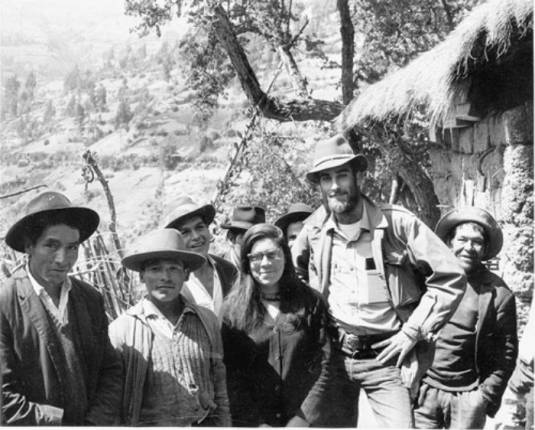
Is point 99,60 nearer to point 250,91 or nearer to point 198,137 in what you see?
point 198,137

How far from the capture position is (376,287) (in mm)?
2797

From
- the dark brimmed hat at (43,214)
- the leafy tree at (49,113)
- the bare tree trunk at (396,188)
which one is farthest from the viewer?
the leafy tree at (49,113)

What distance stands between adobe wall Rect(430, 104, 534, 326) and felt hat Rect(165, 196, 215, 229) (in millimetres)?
2142

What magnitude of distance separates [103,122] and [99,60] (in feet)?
102

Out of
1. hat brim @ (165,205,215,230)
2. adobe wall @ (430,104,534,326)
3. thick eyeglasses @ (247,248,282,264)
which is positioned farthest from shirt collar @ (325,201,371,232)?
adobe wall @ (430,104,534,326)

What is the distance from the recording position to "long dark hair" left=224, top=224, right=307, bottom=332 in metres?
2.84

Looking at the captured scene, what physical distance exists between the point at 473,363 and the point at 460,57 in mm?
2319

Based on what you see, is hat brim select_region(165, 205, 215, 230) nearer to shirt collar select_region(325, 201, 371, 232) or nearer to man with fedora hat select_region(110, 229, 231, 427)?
man with fedora hat select_region(110, 229, 231, 427)

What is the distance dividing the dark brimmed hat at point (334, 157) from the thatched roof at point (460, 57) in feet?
5.84

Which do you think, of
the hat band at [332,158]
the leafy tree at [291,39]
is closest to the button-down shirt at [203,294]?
the hat band at [332,158]

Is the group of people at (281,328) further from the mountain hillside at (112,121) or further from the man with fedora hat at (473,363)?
the mountain hillside at (112,121)

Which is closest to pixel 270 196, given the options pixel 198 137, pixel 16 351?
pixel 16 351

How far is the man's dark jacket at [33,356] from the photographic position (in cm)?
219

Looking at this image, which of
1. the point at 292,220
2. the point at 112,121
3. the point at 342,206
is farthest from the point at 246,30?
the point at 112,121
